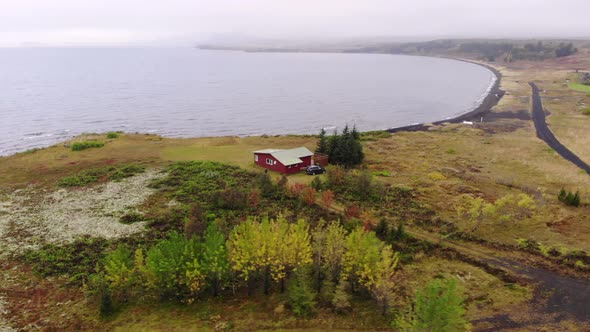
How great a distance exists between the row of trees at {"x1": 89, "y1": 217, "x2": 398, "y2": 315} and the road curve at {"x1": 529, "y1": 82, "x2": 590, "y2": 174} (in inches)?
1949

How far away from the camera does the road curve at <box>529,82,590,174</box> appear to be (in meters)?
64.7

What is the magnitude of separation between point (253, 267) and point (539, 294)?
844 inches

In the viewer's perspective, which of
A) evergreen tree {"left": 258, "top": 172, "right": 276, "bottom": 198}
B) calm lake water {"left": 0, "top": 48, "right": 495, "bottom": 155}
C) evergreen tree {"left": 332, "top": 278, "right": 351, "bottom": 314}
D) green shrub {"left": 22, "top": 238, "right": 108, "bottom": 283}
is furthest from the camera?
calm lake water {"left": 0, "top": 48, "right": 495, "bottom": 155}

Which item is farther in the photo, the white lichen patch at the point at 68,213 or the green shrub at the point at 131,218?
the green shrub at the point at 131,218

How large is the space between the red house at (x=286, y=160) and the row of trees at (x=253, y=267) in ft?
88.2

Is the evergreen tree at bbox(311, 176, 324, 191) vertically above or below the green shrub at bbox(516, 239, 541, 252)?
above

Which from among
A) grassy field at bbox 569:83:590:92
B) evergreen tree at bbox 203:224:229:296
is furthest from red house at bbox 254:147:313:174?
grassy field at bbox 569:83:590:92

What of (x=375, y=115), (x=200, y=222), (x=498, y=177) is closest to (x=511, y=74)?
(x=375, y=115)

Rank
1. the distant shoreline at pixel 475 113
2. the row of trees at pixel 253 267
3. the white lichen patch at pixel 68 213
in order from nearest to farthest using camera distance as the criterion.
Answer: the row of trees at pixel 253 267 → the white lichen patch at pixel 68 213 → the distant shoreline at pixel 475 113

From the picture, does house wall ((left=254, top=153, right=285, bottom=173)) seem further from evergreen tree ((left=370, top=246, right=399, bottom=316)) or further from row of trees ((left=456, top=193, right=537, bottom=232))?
evergreen tree ((left=370, top=246, right=399, bottom=316))

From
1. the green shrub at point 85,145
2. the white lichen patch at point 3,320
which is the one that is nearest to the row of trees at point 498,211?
the white lichen patch at point 3,320

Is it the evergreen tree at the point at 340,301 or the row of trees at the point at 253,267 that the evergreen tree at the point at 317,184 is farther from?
the evergreen tree at the point at 340,301

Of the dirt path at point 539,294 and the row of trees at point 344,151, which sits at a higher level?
the row of trees at point 344,151

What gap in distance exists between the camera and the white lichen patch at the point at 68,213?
39.9 m
